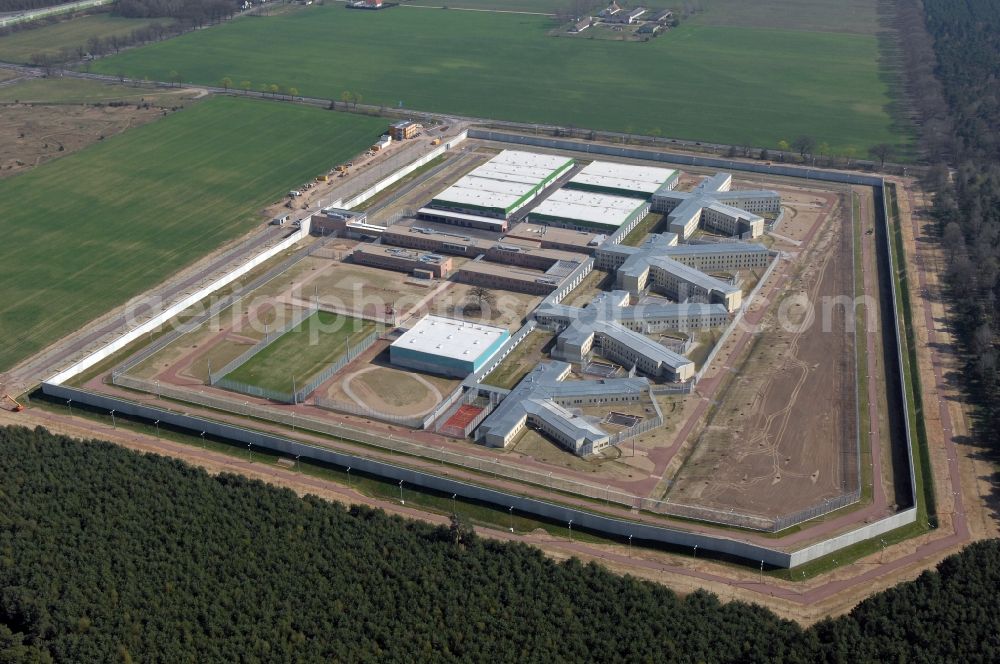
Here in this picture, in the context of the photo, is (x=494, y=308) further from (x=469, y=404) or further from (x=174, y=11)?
(x=174, y=11)

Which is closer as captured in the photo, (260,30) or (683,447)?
(683,447)


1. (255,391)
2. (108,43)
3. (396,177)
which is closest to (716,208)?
(396,177)

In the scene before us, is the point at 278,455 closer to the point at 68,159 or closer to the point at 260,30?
the point at 68,159

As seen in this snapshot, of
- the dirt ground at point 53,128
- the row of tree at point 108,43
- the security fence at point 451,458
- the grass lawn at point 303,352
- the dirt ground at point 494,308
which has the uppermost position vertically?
the row of tree at point 108,43

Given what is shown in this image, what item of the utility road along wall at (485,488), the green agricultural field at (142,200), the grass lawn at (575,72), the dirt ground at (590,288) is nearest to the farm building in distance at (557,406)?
the utility road along wall at (485,488)

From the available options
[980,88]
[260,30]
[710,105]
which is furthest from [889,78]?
[260,30]

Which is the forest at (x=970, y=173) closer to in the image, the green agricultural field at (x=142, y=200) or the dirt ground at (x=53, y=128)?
the green agricultural field at (x=142, y=200)
